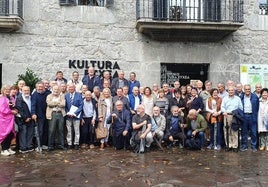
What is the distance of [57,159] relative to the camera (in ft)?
31.8

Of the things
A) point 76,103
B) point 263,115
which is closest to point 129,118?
point 76,103

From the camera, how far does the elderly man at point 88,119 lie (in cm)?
1130

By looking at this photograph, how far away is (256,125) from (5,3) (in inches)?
331

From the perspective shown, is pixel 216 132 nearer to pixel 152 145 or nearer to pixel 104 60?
pixel 152 145

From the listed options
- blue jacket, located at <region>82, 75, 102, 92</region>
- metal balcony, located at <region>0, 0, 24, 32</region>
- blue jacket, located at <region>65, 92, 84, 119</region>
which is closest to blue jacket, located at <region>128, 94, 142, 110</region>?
blue jacket, located at <region>82, 75, 102, 92</region>

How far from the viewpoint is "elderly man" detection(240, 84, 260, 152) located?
11.4 meters

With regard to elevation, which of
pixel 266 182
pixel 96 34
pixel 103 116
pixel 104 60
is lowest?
pixel 266 182

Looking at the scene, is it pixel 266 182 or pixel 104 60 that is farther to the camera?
pixel 104 60

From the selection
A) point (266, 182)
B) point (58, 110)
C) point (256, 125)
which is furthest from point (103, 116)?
point (266, 182)

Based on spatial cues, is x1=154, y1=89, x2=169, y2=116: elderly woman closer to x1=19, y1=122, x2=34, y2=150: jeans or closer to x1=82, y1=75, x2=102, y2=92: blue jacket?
x1=82, y1=75, x2=102, y2=92: blue jacket

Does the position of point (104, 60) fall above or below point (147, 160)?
above

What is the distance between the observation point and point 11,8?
536 inches

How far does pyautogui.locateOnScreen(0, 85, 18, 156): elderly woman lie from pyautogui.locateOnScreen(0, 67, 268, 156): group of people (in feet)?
0.08

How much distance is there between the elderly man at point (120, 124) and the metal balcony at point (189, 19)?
13.4 feet
